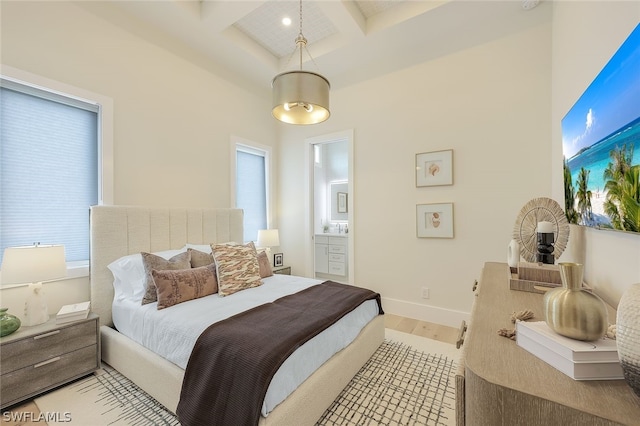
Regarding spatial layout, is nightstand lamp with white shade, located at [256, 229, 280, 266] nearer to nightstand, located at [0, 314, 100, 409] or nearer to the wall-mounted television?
nightstand, located at [0, 314, 100, 409]

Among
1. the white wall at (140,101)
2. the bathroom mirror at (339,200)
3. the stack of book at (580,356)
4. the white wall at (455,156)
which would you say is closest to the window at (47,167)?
the white wall at (140,101)

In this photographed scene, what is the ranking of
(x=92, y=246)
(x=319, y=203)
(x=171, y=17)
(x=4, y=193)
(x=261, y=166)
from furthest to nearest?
1. (x=319, y=203)
2. (x=261, y=166)
3. (x=171, y=17)
4. (x=92, y=246)
5. (x=4, y=193)

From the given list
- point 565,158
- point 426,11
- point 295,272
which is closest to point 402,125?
point 426,11

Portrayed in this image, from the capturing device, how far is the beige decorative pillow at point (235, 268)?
229 centimetres

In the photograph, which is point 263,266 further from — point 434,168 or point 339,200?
point 339,200

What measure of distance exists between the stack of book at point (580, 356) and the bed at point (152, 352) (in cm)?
117

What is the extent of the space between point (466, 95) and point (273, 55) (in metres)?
2.47

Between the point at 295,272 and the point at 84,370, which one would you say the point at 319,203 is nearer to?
the point at 295,272

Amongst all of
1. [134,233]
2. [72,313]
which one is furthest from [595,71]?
[72,313]

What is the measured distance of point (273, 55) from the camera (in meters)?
3.42

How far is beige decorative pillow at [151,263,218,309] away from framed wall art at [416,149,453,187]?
2.56 meters

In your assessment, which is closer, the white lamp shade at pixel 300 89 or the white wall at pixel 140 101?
the white lamp shade at pixel 300 89

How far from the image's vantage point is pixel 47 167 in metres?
2.11

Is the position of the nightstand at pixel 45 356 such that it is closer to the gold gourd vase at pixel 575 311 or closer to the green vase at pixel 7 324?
the green vase at pixel 7 324
